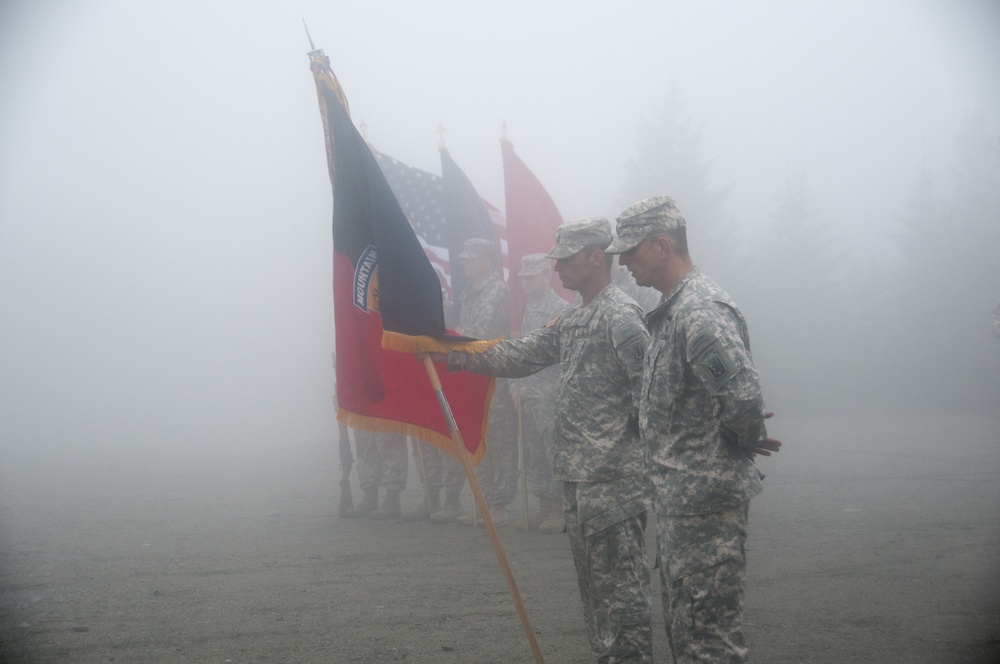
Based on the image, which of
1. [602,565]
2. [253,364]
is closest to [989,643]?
[602,565]

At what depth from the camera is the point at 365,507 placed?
8953 mm

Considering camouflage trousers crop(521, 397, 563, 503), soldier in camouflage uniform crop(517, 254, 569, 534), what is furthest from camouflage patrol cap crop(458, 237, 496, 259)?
camouflage trousers crop(521, 397, 563, 503)

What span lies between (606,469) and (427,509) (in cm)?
526

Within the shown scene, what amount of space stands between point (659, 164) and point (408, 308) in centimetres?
2584

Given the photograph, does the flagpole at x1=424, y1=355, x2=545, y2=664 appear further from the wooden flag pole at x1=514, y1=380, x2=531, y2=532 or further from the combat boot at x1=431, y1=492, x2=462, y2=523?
the combat boot at x1=431, y1=492, x2=462, y2=523

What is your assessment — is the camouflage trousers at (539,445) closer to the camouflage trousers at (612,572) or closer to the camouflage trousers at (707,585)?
the camouflage trousers at (612,572)

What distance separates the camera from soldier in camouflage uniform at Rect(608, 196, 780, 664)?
294 centimetres

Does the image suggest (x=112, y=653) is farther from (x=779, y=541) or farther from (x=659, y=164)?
(x=659, y=164)

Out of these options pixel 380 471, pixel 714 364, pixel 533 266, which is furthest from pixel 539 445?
pixel 714 364

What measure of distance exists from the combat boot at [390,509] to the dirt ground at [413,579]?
0.31m

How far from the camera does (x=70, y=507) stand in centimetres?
977

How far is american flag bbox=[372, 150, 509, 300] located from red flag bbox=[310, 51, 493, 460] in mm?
4540

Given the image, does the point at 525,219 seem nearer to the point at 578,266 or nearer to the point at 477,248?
the point at 477,248

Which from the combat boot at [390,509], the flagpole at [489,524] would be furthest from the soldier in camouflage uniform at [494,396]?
the flagpole at [489,524]
